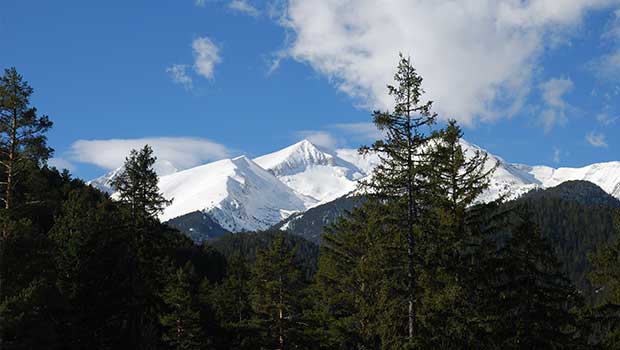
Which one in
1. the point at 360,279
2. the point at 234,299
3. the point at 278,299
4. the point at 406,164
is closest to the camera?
the point at 406,164

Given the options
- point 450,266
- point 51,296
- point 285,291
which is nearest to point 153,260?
point 51,296

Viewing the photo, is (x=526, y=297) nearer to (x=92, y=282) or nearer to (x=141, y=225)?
(x=141, y=225)

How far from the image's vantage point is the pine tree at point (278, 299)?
35188 mm

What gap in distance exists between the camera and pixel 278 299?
117 ft

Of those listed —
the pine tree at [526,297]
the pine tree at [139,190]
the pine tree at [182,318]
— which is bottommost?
the pine tree at [182,318]

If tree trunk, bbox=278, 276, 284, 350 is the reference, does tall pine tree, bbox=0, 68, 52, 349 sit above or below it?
above

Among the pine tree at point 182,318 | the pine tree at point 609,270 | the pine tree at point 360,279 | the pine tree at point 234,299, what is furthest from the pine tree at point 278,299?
the pine tree at point 609,270

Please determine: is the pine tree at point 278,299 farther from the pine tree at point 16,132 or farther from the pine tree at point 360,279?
the pine tree at point 16,132

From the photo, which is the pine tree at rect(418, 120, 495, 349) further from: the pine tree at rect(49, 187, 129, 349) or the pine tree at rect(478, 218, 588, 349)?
the pine tree at rect(49, 187, 129, 349)

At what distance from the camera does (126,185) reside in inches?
1057

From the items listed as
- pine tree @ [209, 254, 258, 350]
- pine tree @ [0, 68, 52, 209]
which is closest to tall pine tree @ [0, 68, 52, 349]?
pine tree @ [0, 68, 52, 209]

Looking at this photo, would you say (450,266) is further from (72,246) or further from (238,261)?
(238,261)

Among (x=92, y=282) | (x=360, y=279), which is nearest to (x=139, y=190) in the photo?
(x=92, y=282)

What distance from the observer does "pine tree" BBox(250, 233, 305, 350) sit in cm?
3519
